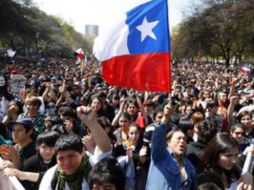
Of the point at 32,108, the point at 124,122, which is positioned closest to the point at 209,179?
the point at 124,122

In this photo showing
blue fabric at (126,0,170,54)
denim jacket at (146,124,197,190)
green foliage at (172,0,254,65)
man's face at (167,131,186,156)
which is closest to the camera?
denim jacket at (146,124,197,190)

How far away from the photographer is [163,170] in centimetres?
342

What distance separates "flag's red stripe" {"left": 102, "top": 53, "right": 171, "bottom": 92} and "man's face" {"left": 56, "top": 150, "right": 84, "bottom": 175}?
131 centimetres

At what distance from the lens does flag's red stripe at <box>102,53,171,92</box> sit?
415 centimetres

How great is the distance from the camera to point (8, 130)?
661 centimetres

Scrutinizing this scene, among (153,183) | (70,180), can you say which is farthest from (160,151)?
(70,180)

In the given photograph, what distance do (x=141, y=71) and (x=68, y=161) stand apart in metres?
1.64

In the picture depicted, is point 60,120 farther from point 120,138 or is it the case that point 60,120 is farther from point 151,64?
point 151,64

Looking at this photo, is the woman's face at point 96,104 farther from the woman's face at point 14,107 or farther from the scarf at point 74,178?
the scarf at point 74,178

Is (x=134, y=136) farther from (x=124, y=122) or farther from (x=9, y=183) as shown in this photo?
(x=9, y=183)

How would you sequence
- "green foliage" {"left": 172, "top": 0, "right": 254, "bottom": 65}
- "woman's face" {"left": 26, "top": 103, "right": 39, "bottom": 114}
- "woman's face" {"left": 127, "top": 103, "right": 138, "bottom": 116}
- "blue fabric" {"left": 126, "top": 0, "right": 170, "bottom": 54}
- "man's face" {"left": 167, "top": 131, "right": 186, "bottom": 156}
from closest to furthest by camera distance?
"man's face" {"left": 167, "top": 131, "right": 186, "bottom": 156}
"blue fabric" {"left": 126, "top": 0, "right": 170, "bottom": 54}
"woman's face" {"left": 26, "top": 103, "right": 39, "bottom": 114}
"woman's face" {"left": 127, "top": 103, "right": 138, "bottom": 116}
"green foliage" {"left": 172, "top": 0, "right": 254, "bottom": 65}

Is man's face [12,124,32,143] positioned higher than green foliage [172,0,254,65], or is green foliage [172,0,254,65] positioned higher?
green foliage [172,0,254,65]

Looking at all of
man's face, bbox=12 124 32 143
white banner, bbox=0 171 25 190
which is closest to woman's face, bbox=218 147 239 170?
white banner, bbox=0 171 25 190

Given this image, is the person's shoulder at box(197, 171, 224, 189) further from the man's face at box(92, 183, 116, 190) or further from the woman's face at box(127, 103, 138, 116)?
the woman's face at box(127, 103, 138, 116)
